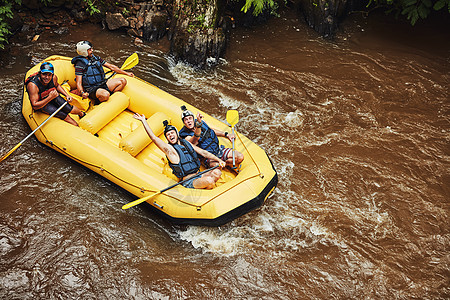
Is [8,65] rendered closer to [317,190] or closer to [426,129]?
[317,190]

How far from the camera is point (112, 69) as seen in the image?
5.36 meters

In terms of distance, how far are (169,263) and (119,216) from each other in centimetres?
88

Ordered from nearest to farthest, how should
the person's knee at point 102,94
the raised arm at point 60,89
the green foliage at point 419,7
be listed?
the raised arm at point 60,89
the person's knee at point 102,94
the green foliage at point 419,7

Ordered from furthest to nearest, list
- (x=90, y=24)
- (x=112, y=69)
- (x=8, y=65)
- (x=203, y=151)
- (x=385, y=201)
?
1. (x=90, y=24)
2. (x=8, y=65)
3. (x=112, y=69)
4. (x=385, y=201)
5. (x=203, y=151)

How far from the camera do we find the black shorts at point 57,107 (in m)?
4.70

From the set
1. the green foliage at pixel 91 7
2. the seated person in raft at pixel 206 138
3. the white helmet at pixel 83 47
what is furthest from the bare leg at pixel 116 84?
the green foliage at pixel 91 7

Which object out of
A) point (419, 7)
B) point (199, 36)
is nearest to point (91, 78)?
point (199, 36)

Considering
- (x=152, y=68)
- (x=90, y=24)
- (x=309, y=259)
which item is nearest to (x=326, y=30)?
(x=152, y=68)

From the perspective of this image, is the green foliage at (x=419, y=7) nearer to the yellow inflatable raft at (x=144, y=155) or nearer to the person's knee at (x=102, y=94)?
the yellow inflatable raft at (x=144, y=155)

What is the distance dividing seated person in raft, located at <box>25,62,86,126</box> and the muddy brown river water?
2.08 feet

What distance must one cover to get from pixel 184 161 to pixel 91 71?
6.45 ft

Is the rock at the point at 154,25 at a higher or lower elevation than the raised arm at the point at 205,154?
higher

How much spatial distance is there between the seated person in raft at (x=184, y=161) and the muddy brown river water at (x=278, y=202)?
1.96 feet

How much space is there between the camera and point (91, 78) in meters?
5.05
